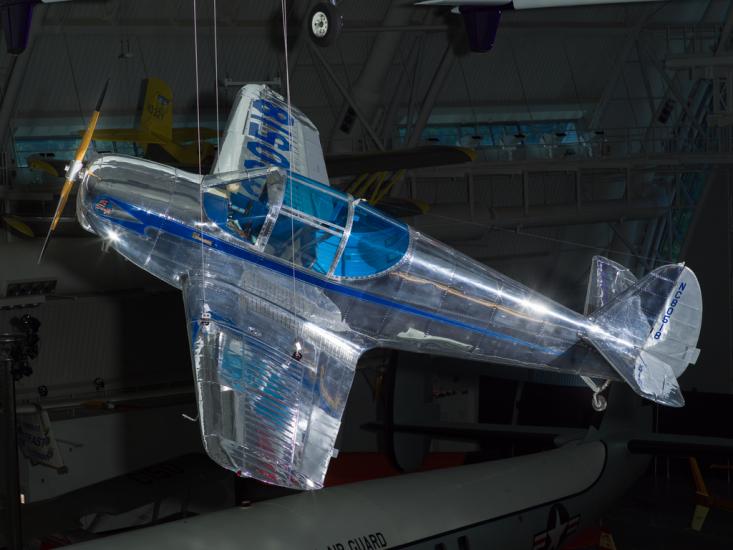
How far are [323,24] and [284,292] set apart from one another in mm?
6321

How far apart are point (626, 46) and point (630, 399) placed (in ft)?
41.6

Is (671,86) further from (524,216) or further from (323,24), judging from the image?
(323,24)

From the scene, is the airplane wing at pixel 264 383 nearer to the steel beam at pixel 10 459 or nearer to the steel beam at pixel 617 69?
the steel beam at pixel 10 459

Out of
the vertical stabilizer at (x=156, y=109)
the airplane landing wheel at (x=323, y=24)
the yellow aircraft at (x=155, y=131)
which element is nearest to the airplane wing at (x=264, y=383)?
the airplane landing wheel at (x=323, y=24)

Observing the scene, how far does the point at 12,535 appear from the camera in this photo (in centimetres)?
1221

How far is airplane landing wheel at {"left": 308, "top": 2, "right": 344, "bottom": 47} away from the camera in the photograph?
484 inches

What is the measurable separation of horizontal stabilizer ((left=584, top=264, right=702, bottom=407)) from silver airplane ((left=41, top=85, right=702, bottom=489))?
0.18 metres

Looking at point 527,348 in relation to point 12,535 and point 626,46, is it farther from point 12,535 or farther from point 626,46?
point 626,46

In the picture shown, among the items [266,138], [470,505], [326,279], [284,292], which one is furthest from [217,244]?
[470,505]

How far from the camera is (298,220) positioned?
707cm

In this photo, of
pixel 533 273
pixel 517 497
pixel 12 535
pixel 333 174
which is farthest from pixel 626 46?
pixel 12 535

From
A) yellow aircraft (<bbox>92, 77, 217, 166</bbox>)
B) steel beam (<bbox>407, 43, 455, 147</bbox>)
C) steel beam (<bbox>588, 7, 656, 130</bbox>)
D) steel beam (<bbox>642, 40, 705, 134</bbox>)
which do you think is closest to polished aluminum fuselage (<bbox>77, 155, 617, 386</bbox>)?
yellow aircraft (<bbox>92, 77, 217, 166</bbox>)

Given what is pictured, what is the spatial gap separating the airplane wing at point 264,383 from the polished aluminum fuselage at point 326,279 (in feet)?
0.32

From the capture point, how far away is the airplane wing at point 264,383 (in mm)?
6359
